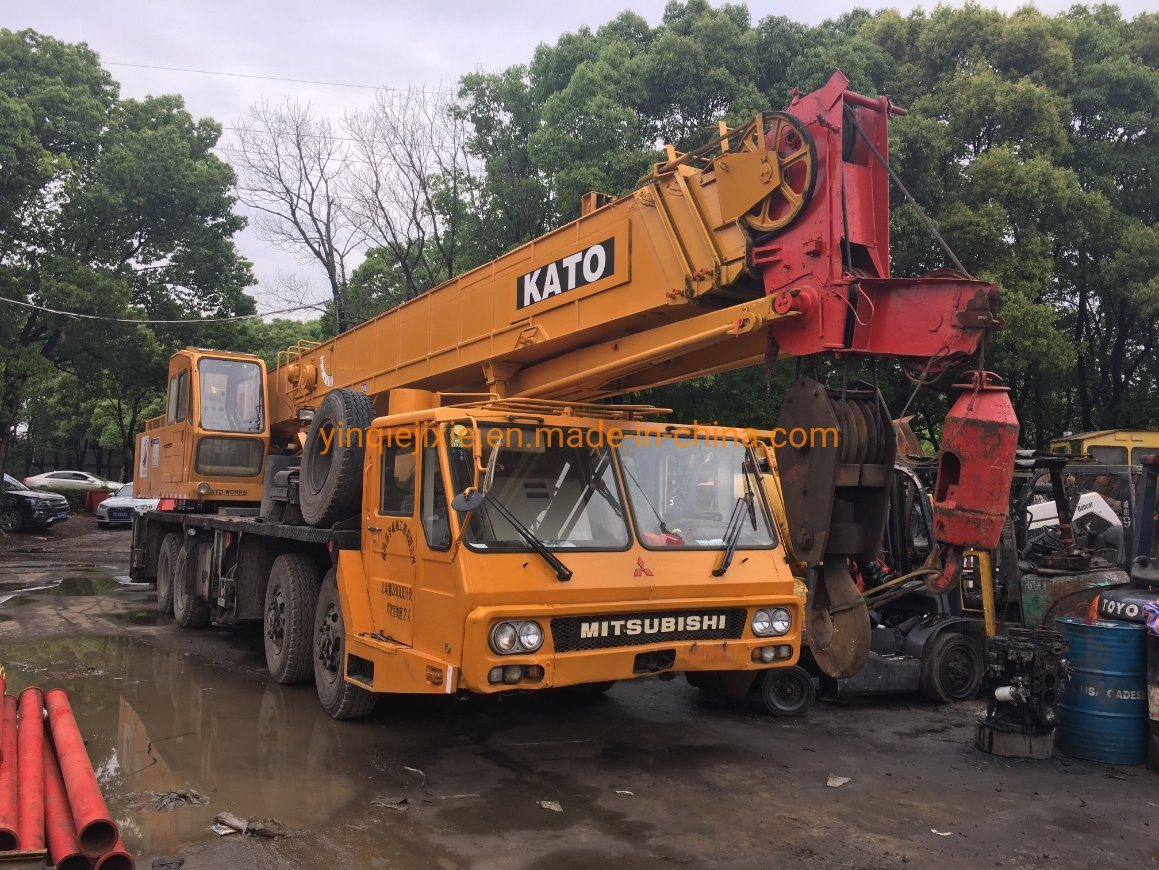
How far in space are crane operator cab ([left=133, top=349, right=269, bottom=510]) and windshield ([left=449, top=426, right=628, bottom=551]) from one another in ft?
20.2

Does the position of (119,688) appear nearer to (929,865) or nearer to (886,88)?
(929,865)

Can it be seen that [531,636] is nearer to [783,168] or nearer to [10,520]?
[783,168]

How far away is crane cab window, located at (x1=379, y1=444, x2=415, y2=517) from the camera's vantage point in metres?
5.76

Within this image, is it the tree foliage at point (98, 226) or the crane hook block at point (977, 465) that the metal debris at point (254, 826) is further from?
the tree foliage at point (98, 226)

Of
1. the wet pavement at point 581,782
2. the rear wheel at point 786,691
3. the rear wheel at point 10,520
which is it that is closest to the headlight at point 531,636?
the wet pavement at point 581,782

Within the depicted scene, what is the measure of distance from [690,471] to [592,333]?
1.16m

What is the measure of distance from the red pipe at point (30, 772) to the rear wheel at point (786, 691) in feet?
15.9

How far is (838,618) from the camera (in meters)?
4.89

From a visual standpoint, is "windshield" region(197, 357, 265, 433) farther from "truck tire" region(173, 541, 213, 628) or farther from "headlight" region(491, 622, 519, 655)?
"headlight" region(491, 622, 519, 655)

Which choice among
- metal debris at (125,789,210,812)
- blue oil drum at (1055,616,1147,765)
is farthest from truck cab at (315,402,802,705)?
blue oil drum at (1055,616,1147,765)

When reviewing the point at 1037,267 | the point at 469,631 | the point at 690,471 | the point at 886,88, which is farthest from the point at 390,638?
the point at 886,88

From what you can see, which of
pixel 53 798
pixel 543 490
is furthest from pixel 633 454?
pixel 53 798

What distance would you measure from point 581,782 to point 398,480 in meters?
2.20

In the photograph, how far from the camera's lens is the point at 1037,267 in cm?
1559
